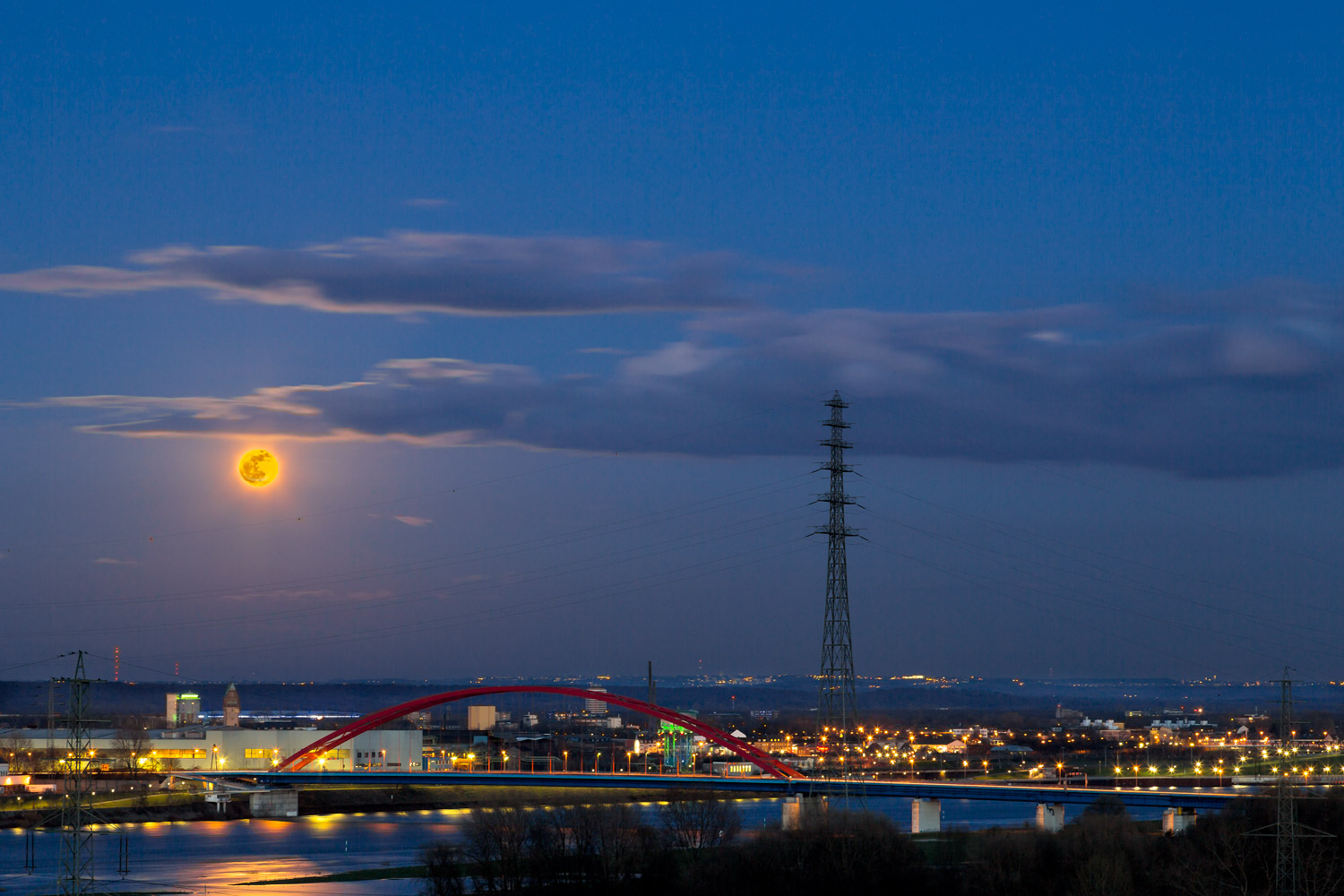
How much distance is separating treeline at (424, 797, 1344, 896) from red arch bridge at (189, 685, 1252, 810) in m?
5.58

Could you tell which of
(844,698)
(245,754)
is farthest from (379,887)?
(245,754)

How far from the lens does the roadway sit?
4653 cm

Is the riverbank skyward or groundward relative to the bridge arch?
groundward

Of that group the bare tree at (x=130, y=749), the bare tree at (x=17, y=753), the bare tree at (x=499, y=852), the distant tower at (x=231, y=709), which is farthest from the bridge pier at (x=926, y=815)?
the distant tower at (x=231, y=709)

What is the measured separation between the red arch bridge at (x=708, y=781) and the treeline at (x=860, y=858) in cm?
558

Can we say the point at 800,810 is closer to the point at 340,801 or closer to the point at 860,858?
the point at 860,858

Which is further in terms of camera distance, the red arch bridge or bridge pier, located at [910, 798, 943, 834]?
bridge pier, located at [910, 798, 943, 834]

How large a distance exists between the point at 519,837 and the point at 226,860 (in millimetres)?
10886

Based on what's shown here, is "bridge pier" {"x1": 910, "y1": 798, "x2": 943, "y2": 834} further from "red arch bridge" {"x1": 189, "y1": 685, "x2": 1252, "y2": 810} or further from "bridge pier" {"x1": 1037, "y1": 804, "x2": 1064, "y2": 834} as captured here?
"bridge pier" {"x1": 1037, "y1": 804, "x2": 1064, "y2": 834}

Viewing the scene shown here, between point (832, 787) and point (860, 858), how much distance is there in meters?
13.4

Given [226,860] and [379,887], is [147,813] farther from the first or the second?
[379,887]

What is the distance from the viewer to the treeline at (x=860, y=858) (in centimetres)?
3412

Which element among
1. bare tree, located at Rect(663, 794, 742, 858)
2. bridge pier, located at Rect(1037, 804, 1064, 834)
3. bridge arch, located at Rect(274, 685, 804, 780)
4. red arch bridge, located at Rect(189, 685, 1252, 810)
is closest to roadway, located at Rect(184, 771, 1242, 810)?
red arch bridge, located at Rect(189, 685, 1252, 810)

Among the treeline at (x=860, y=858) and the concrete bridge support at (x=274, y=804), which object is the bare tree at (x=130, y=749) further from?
the treeline at (x=860, y=858)
